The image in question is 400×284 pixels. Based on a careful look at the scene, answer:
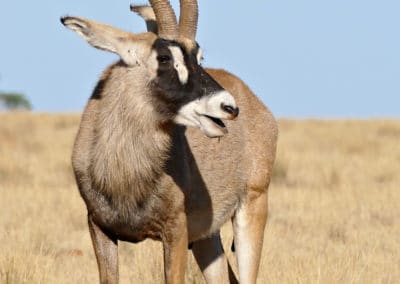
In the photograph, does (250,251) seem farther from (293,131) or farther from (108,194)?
(293,131)

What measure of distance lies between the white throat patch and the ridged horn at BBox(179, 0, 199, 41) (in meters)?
0.24

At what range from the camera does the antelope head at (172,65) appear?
5.34m

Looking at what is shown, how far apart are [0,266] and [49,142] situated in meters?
13.9

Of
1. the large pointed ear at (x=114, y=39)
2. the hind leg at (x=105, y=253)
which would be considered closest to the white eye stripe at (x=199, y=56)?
the large pointed ear at (x=114, y=39)

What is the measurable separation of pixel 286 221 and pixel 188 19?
5.31m

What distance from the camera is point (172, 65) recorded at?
5484 mm

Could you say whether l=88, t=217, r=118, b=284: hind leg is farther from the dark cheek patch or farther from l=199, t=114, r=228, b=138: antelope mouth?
l=199, t=114, r=228, b=138: antelope mouth

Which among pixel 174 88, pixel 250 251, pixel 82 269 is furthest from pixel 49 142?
pixel 174 88

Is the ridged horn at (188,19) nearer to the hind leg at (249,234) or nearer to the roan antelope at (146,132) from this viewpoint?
the roan antelope at (146,132)

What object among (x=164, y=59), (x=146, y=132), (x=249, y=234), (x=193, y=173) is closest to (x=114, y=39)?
(x=164, y=59)

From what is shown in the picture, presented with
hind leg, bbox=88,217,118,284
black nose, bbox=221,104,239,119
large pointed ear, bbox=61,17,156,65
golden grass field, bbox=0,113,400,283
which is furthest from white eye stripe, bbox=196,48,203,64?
golden grass field, bbox=0,113,400,283

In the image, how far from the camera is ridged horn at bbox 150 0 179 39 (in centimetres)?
564

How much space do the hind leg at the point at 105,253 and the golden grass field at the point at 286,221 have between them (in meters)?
1.19

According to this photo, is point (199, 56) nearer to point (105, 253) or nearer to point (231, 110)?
point (231, 110)
